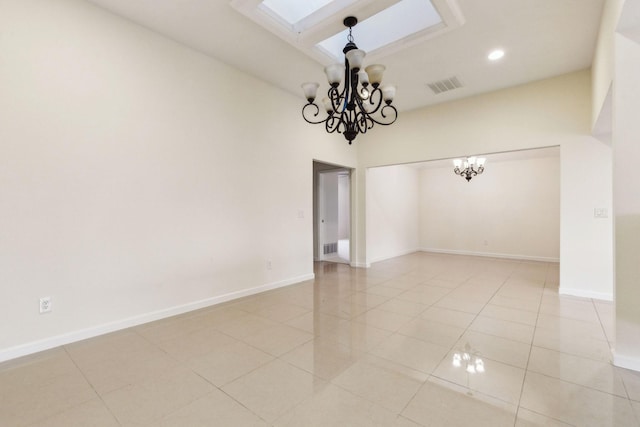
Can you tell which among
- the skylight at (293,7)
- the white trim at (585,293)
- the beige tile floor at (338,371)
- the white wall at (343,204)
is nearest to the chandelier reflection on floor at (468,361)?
the beige tile floor at (338,371)

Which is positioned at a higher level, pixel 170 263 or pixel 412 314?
pixel 170 263

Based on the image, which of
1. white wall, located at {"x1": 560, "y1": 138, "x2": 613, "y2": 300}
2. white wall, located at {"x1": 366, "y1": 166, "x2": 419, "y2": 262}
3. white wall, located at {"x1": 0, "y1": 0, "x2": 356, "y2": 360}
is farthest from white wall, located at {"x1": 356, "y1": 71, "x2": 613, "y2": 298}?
white wall, located at {"x1": 0, "y1": 0, "x2": 356, "y2": 360}

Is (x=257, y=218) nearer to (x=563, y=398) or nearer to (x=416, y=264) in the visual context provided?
(x=563, y=398)

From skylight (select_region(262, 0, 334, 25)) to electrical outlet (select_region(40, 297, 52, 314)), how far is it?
3224mm

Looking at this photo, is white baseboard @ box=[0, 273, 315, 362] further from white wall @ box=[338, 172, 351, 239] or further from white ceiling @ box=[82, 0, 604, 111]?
white wall @ box=[338, 172, 351, 239]

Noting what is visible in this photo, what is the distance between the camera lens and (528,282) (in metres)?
4.62

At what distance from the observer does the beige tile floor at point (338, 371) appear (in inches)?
63.4

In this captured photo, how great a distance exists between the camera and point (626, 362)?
2068mm

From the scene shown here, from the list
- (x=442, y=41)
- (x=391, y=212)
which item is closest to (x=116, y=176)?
(x=442, y=41)

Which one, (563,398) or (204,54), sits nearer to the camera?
(563,398)

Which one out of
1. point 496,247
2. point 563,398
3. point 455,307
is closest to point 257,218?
point 455,307

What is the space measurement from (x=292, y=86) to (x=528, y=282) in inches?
194

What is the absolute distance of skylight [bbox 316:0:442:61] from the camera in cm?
283

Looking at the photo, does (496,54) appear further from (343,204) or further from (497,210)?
(343,204)
